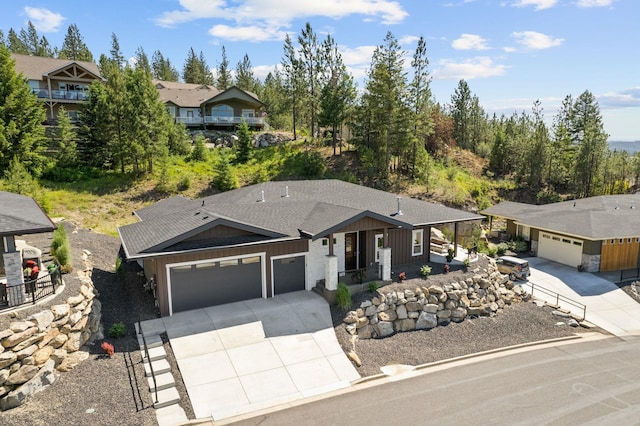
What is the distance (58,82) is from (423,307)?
4418 cm

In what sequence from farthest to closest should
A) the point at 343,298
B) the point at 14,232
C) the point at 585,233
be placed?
the point at 585,233 → the point at 343,298 → the point at 14,232

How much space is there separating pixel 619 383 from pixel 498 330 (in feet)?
14.6

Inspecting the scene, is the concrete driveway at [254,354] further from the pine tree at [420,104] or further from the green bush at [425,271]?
the pine tree at [420,104]

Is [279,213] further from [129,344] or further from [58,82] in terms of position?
[58,82]

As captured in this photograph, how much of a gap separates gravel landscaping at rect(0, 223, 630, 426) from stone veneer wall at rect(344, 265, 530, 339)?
0.37 metres

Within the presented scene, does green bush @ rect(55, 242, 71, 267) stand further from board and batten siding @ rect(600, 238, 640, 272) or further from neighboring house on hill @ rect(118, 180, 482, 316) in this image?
board and batten siding @ rect(600, 238, 640, 272)

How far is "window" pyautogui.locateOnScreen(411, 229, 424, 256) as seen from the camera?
21.3m

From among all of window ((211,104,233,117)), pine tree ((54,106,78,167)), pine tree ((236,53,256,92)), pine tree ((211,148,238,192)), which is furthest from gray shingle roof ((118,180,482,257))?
pine tree ((236,53,256,92))

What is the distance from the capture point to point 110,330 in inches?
561

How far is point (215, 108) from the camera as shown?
51000 millimetres

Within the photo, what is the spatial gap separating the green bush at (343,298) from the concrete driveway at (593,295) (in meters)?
11.0

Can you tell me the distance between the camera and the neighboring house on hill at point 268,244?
53.2 ft

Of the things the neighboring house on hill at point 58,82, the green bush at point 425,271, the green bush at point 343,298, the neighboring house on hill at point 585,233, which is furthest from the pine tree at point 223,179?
the neighboring house on hill at point 585,233

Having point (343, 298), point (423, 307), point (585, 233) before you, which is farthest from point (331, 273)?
point (585, 233)
